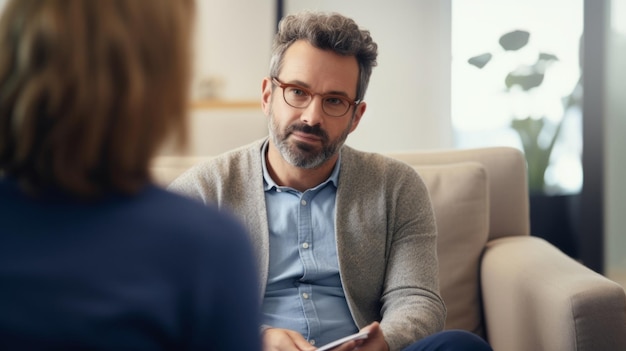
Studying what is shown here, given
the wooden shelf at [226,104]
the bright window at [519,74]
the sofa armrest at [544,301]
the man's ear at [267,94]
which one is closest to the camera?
the sofa armrest at [544,301]

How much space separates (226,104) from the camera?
3.76m

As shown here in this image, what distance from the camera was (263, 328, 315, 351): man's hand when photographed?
1.65 meters

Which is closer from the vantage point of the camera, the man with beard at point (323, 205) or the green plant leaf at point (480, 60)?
the man with beard at point (323, 205)

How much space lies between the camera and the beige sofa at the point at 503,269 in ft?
5.84

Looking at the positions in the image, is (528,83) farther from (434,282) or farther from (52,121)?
(52,121)

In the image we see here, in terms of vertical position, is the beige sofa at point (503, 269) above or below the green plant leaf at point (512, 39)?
below

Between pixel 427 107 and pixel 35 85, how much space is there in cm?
345

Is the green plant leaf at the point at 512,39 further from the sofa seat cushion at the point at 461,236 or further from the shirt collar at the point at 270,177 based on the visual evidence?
the shirt collar at the point at 270,177

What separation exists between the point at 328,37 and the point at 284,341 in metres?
0.67

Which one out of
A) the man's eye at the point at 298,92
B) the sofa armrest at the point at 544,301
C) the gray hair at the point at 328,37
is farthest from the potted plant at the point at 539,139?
the man's eye at the point at 298,92

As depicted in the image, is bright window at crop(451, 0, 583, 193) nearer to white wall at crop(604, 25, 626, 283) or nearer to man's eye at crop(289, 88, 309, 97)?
white wall at crop(604, 25, 626, 283)

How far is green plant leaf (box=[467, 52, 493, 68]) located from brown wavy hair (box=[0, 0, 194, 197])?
3.41 meters

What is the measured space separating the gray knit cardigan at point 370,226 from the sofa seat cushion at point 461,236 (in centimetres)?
28

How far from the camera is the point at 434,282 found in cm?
189
